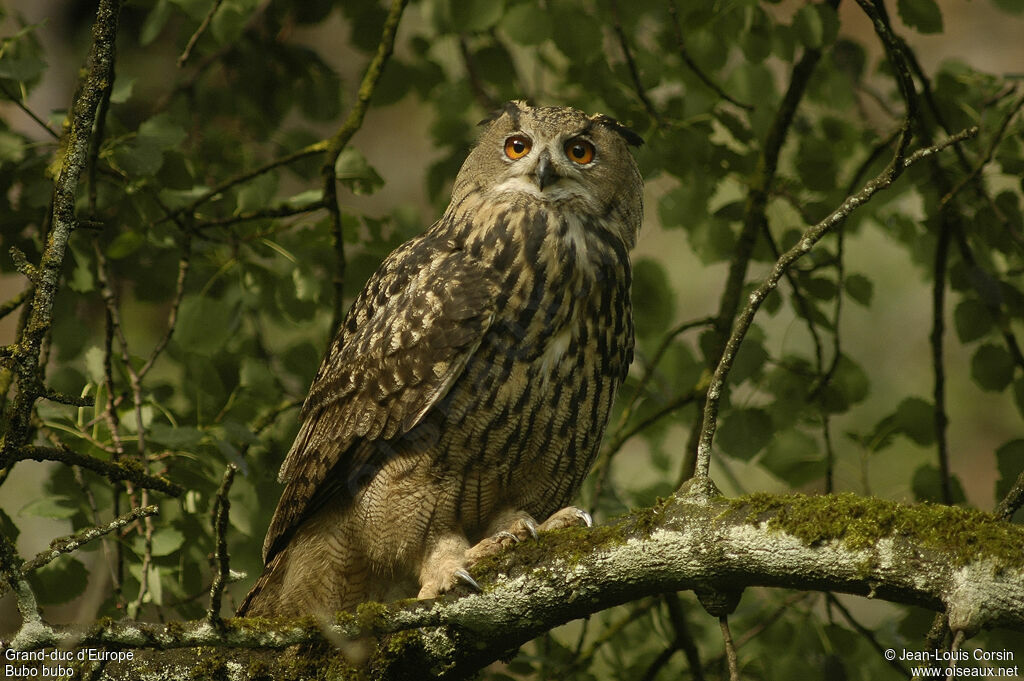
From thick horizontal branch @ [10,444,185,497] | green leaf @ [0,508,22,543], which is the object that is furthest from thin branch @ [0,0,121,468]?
green leaf @ [0,508,22,543]

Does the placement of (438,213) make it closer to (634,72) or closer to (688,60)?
(634,72)

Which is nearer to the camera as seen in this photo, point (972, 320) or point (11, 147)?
point (11, 147)

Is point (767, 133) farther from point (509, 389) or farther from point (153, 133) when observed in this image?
point (153, 133)

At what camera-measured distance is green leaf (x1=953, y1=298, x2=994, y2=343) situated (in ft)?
9.45

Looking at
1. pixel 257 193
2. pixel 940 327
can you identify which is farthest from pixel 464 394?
pixel 940 327

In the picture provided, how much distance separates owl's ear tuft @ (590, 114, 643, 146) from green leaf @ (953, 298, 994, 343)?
3.44 feet

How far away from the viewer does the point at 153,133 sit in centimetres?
254

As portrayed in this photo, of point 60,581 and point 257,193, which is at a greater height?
point 257,193

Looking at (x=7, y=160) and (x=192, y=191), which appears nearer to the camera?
(x=7, y=160)

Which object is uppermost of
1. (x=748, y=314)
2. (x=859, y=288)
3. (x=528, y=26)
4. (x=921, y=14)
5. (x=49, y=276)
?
(x=528, y=26)

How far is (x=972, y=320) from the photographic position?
288cm

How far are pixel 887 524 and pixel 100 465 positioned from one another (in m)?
1.47

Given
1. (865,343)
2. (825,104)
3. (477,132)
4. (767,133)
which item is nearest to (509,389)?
(477,132)

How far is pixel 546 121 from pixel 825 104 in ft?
3.93
